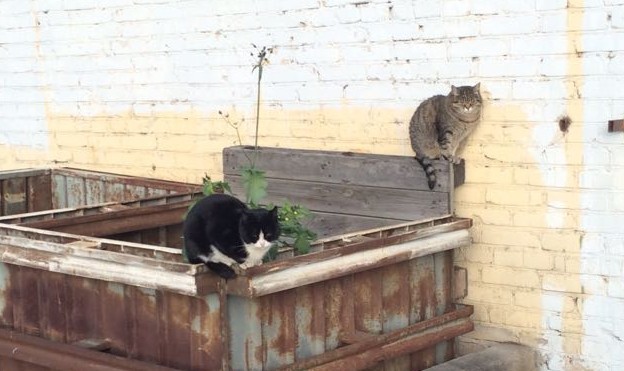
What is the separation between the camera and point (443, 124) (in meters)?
4.73

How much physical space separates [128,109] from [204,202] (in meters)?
2.75

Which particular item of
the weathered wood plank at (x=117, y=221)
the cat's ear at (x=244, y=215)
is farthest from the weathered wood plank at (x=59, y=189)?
the cat's ear at (x=244, y=215)

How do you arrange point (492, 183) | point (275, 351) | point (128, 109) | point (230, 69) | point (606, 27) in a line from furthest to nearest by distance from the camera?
point (128, 109) < point (230, 69) < point (492, 183) < point (606, 27) < point (275, 351)

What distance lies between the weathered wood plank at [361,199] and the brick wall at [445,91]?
0.64 ft

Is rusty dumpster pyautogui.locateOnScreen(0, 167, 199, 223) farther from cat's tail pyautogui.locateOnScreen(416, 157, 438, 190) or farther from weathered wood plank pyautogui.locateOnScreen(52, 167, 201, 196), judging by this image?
cat's tail pyautogui.locateOnScreen(416, 157, 438, 190)

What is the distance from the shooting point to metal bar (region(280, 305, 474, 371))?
407 centimetres

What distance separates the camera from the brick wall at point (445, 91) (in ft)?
14.6

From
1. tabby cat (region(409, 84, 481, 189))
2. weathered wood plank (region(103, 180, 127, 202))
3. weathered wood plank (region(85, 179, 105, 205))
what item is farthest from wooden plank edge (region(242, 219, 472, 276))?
weathered wood plank (region(85, 179, 105, 205))

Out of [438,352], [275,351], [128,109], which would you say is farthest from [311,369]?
[128,109]

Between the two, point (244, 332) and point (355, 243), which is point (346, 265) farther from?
point (244, 332)

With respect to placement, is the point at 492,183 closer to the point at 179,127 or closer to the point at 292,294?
the point at 292,294

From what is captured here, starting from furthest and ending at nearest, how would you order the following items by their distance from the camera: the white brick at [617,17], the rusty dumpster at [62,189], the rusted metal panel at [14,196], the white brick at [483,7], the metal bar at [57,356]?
the rusted metal panel at [14,196] → the rusty dumpster at [62,189] → the white brick at [483,7] → the white brick at [617,17] → the metal bar at [57,356]

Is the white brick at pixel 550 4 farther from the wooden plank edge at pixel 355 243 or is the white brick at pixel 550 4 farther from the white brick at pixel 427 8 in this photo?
the wooden plank edge at pixel 355 243

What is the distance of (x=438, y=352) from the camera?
4832 millimetres
